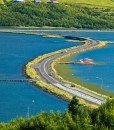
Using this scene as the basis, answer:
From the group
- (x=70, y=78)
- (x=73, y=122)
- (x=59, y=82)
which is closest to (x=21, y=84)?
(x=59, y=82)

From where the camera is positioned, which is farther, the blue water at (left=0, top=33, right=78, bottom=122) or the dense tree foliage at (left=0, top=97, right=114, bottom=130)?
the blue water at (left=0, top=33, right=78, bottom=122)

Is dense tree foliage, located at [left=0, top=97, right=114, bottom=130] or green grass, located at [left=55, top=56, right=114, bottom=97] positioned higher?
dense tree foliage, located at [left=0, top=97, right=114, bottom=130]

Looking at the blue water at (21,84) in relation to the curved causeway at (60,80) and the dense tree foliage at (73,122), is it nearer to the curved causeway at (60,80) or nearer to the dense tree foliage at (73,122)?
the curved causeway at (60,80)

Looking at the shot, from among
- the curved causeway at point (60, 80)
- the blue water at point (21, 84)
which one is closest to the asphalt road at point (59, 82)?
the curved causeway at point (60, 80)

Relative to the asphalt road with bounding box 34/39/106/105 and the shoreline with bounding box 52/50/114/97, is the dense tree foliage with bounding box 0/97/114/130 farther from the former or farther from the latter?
the shoreline with bounding box 52/50/114/97

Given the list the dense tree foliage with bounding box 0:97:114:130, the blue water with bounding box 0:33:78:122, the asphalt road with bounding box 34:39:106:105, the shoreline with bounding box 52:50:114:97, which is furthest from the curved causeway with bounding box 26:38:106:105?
the dense tree foliage with bounding box 0:97:114:130

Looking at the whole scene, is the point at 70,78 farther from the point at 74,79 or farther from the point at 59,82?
the point at 59,82
